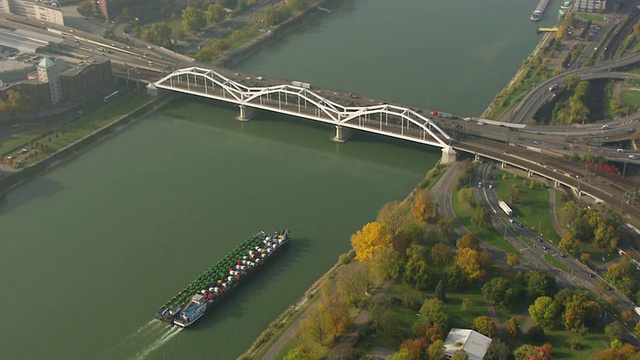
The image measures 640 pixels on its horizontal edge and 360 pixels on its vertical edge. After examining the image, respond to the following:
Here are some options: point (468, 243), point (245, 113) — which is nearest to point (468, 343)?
point (468, 243)

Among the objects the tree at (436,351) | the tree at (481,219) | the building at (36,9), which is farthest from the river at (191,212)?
the building at (36,9)

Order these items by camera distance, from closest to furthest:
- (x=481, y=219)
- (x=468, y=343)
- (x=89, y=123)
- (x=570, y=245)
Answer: (x=468, y=343), (x=570, y=245), (x=481, y=219), (x=89, y=123)

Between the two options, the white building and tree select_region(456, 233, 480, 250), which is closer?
tree select_region(456, 233, 480, 250)

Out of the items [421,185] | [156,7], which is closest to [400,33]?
[156,7]

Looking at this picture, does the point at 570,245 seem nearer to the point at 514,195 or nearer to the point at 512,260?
the point at 512,260

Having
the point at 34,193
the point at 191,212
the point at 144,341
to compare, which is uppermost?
the point at 191,212

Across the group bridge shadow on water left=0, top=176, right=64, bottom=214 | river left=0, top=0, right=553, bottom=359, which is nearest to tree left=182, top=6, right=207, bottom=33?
river left=0, top=0, right=553, bottom=359

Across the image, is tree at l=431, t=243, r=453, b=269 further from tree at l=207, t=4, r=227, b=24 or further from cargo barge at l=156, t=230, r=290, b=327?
tree at l=207, t=4, r=227, b=24
